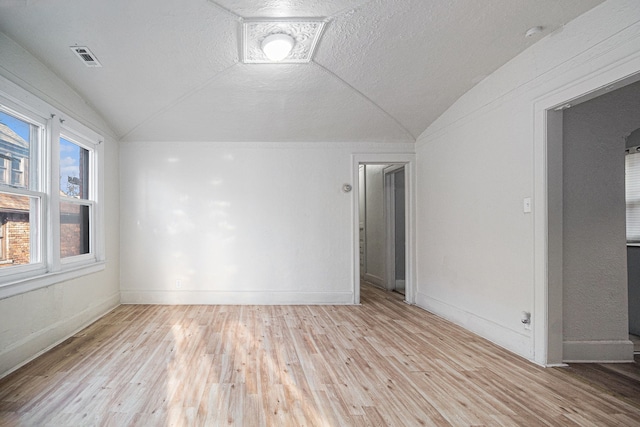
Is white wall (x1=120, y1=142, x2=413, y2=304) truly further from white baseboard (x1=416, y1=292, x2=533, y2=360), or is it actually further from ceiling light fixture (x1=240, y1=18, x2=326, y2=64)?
ceiling light fixture (x1=240, y1=18, x2=326, y2=64)

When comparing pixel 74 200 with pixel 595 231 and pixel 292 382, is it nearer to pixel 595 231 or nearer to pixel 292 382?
pixel 292 382

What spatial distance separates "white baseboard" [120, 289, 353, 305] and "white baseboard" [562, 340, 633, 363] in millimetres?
2711

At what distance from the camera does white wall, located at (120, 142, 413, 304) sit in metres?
4.95

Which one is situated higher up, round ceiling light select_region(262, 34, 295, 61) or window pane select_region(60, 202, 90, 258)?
round ceiling light select_region(262, 34, 295, 61)

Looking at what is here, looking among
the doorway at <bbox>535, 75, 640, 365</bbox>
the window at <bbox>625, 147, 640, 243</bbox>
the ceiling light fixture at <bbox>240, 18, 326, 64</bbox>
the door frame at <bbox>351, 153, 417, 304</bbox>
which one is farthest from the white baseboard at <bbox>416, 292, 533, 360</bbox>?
the ceiling light fixture at <bbox>240, 18, 326, 64</bbox>

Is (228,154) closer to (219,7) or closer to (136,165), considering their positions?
(136,165)

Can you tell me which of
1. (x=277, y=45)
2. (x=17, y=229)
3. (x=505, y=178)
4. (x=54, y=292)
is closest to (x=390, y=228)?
(x=505, y=178)

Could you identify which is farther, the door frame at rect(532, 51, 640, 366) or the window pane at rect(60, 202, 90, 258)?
the window pane at rect(60, 202, 90, 258)

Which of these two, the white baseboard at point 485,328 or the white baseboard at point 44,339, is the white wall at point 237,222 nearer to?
the white baseboard at point 44,339

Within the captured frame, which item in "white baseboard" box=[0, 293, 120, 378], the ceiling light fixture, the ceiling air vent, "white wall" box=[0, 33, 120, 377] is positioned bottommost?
"white baseboard" box=[0, 293, 120, 378]

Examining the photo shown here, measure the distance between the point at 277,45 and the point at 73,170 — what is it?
278 centimetres

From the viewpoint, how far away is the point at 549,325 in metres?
2.83

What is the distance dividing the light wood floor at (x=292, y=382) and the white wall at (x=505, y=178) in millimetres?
410

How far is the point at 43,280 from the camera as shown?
3.15 m
